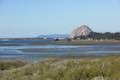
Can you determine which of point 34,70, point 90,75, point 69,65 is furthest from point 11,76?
point 90,75

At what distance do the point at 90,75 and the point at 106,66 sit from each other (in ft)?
3.78

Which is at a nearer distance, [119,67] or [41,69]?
[119,67]

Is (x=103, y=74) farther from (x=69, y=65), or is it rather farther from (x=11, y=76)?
(x=11, y=76)

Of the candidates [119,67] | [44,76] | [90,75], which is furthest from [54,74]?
[119,67]

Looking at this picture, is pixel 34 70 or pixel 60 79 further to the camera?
pixel 34 70

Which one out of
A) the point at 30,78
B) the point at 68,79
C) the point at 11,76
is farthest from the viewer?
the point at 11,76

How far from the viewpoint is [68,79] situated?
15.3m

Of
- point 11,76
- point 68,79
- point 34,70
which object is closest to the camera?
point 68,79

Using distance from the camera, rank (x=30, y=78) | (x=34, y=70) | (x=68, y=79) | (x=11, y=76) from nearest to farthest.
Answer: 1. (x=68, y=79)
2. (x=30, y=78)
3. (x=11, y=76)
4. (x=34, y=70)

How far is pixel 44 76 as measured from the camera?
16422 mm

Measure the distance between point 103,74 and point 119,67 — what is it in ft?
4.08

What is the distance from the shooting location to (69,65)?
18641 mm

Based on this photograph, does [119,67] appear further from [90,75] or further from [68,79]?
[68,79]

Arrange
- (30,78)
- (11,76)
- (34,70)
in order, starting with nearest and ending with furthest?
(30,78) → (11,76) → (34,70)
